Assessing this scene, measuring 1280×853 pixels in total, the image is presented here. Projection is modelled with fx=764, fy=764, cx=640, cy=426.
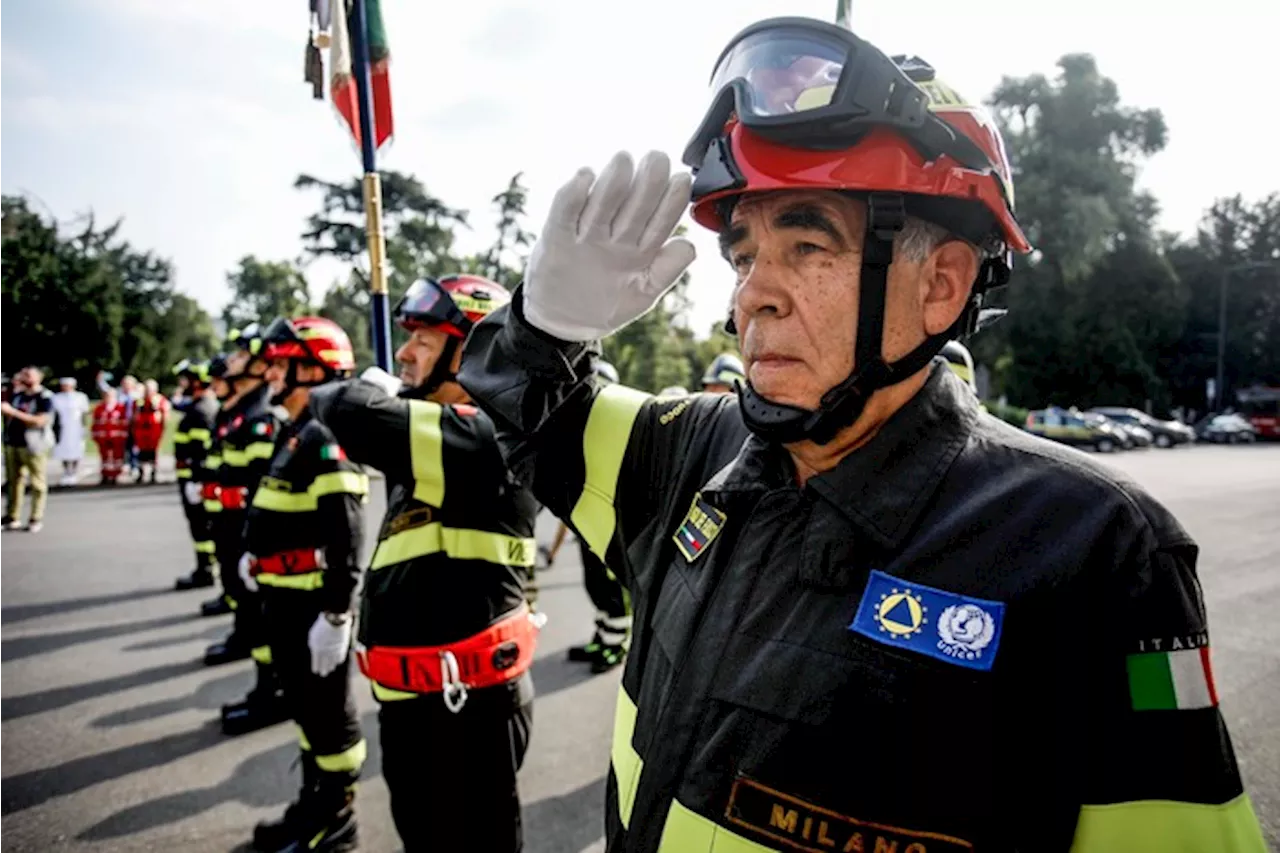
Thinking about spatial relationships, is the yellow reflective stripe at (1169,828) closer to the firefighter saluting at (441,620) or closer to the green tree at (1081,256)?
the firefighter saluting at (441,620)

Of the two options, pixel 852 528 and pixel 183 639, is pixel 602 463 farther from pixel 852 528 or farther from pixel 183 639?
pixel 183 639

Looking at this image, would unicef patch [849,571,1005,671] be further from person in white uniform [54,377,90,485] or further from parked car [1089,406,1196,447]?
parked car [1089,406,1196,447]

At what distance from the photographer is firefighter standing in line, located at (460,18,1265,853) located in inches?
42.3

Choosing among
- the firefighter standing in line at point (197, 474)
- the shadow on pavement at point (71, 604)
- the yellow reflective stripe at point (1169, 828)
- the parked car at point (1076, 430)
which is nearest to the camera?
the yellow reflective stripe at point (1169, 828)

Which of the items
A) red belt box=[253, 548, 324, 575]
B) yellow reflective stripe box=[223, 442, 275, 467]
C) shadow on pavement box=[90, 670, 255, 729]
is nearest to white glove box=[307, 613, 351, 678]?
red belt box=[253, 548, 324, 575]

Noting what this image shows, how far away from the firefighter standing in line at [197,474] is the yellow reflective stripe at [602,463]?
7.43 m

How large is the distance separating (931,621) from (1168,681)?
12.2 inches

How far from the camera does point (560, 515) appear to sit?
6.34ft

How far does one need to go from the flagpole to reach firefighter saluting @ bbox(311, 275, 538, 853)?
0.92m

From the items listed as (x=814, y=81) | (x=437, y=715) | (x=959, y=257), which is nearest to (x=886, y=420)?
(x=959, y=257)

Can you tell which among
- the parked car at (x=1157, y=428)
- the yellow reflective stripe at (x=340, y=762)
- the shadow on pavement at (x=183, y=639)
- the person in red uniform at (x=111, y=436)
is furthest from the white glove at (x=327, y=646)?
the parked car at (x=1157, y=428)

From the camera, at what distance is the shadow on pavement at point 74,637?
624 centimetres

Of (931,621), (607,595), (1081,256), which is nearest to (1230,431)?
(1081,256)

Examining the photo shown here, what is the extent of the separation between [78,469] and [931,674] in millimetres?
20333
